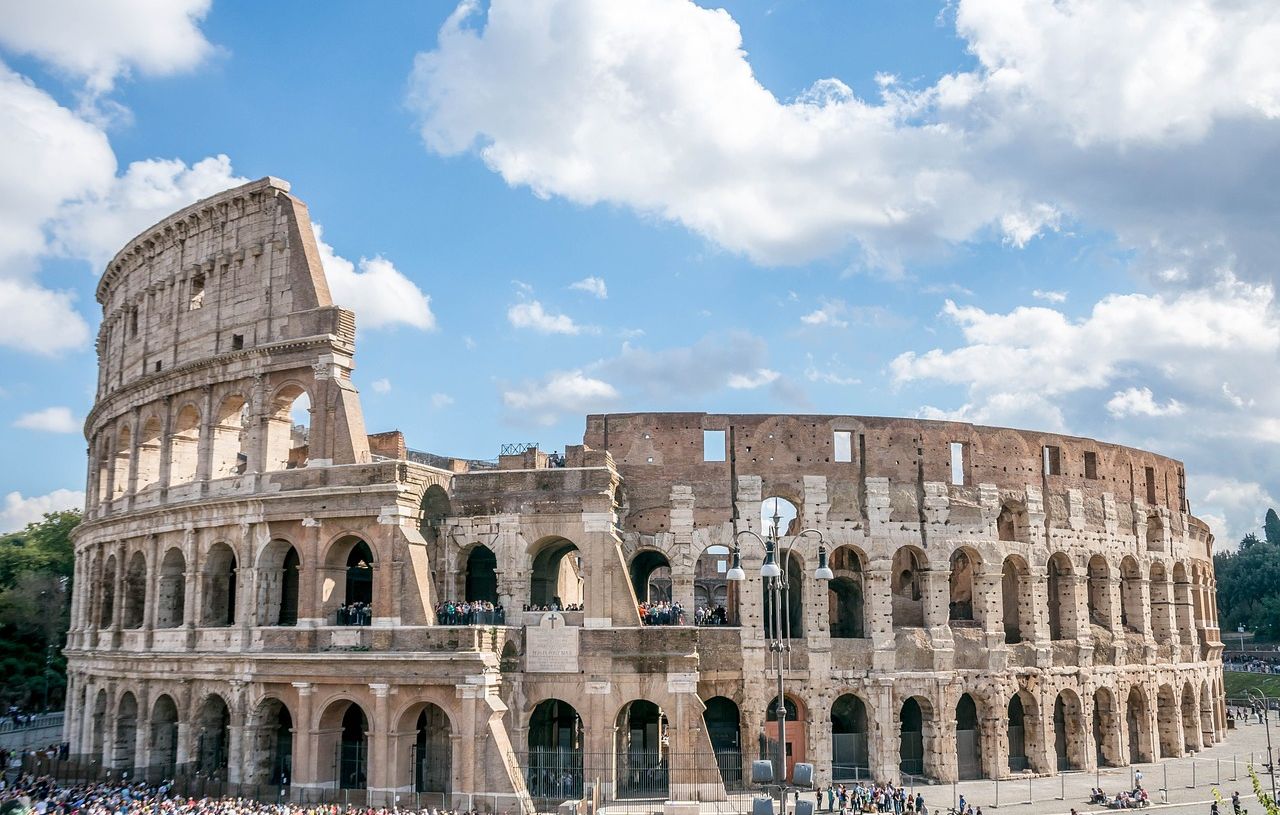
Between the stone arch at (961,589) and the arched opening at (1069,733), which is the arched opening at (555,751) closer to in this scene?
the stone arch at (961,589)

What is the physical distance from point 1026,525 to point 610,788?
1724 cm

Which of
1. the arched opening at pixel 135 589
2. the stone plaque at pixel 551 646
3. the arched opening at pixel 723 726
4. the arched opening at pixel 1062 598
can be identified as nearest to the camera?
the stone plaque at pixel 551 646

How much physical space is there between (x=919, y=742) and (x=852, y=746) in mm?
2359

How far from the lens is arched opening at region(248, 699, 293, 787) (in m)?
30.2

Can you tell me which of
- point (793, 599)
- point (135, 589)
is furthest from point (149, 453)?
point (793, 599)

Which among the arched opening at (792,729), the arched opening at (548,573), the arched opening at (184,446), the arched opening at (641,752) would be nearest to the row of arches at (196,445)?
the arched opening at (184,446)

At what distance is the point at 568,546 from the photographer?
34.0 metres

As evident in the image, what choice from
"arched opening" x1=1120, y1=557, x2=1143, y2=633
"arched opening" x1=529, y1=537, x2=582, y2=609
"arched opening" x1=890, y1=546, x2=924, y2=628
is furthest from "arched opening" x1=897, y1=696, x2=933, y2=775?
"arched opening" x1=529, y1=537, x2=582, y2=609

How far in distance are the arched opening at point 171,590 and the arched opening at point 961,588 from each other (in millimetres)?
26048

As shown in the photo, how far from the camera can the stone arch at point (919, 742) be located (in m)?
33.4

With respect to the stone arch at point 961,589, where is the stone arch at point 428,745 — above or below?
below

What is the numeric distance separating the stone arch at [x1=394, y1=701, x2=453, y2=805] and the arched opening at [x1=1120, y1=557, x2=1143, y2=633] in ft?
84.5

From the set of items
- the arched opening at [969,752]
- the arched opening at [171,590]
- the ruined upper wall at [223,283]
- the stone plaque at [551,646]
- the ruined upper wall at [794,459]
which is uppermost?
the ruined upper wall at [223,283]

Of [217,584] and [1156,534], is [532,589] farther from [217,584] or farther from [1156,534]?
[1156,534]
